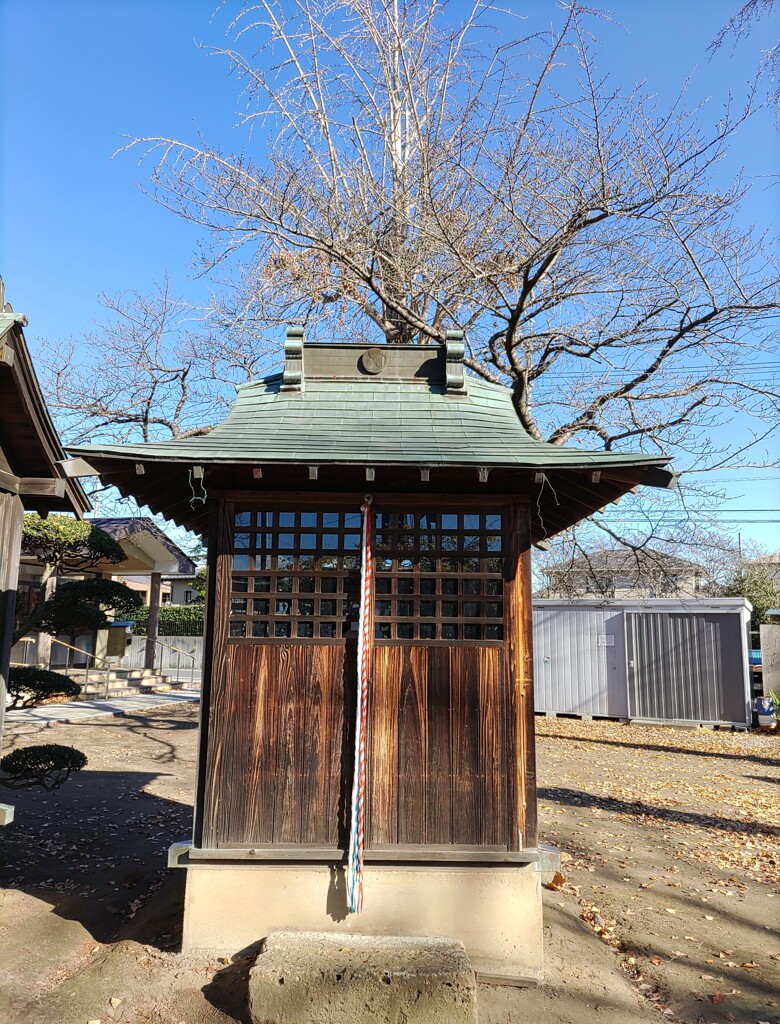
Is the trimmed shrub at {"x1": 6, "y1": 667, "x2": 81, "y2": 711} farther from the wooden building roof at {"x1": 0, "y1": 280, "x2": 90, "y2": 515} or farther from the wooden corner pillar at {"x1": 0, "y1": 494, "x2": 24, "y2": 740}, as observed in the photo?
the wooden building roof at {"x1": 0, "y1": 280, "x2": 90, "y2": 515}

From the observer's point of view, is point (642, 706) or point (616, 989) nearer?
point (616, 989)

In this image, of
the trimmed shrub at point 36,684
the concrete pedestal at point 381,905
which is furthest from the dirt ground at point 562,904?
the trimmed shrub at point 36,684

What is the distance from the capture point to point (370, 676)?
4633 mm

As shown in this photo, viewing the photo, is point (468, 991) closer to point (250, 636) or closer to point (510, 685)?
point (510, 685)

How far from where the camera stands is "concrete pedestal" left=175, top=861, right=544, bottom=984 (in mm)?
4371

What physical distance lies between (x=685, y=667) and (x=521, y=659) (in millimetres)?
13224

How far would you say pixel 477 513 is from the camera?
16.0ft

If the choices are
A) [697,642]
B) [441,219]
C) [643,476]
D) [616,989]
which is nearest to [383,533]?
[643,476]

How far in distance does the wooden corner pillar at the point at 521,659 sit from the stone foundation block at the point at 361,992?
3.45ft

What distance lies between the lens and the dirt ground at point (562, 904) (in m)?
4.06

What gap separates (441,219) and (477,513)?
23.3 ft

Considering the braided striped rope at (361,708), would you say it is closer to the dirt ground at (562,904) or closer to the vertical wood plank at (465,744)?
the vertical wood plank at (465,744)

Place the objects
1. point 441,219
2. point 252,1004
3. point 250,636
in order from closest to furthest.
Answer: point 252,1004
point 250,636
point 441,219

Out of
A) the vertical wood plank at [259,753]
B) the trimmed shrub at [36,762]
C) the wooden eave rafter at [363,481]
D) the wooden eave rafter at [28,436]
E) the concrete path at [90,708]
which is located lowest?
the concrete path at [90,708]
